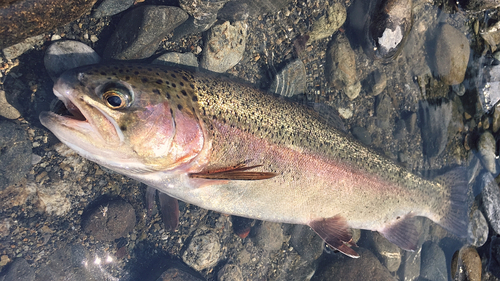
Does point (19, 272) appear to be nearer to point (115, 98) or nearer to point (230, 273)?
point (230, 273)

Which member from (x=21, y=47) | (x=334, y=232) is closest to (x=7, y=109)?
(x=21, y=47)

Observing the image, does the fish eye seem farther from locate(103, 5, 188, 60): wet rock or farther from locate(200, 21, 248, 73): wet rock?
locate(200, 21, 248, 73): wet rock

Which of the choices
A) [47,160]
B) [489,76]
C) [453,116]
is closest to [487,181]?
[453,116]

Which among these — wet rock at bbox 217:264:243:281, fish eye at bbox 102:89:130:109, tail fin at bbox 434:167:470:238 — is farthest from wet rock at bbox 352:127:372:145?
fish eye at bbox 102:89:130:109

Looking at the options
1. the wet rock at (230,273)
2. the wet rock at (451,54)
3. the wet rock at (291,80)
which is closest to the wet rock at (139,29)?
the wet rock at (291,80)

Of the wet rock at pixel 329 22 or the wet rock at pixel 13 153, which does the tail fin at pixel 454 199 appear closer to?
the wet rock at pixel 329 22

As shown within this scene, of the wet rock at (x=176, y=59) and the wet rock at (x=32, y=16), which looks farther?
the wet rock at (x=176, y=59)
